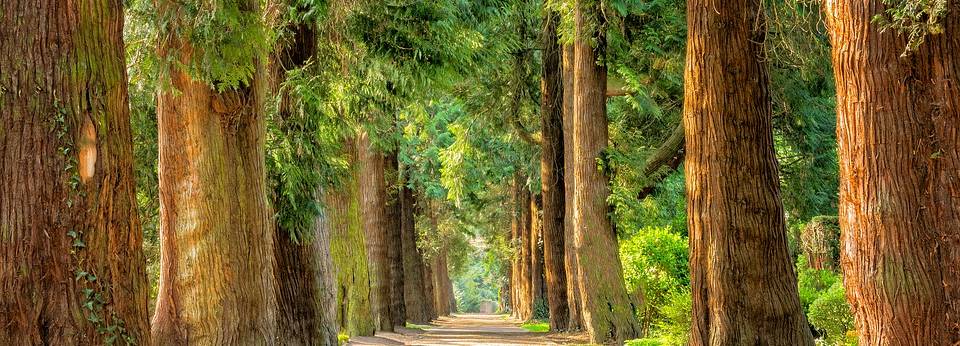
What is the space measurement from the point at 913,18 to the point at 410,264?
98.6 feet

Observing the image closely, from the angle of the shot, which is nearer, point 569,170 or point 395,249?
point 569,170

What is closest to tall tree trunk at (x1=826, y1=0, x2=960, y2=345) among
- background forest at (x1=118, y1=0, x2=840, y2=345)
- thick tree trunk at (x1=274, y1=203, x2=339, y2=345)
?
background forest at (x1=118, y1=0, x2=840, y2=345)

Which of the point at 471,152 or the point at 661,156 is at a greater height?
the point at 471,152

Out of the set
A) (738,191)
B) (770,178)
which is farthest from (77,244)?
(770,178)

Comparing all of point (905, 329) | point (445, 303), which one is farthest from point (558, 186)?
point (445, 303)

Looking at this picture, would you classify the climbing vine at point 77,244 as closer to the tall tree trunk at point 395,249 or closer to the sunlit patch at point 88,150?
the sunlit patch at point 88,150

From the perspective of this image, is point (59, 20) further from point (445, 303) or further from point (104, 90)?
point (445, 303)

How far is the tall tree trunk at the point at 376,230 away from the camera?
25734 millimetres

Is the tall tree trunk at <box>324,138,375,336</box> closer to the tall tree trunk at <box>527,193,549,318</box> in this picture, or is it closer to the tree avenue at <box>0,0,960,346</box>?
the tree avenue at <box>0,0,960,346</box>

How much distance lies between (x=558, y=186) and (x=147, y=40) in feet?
50.5

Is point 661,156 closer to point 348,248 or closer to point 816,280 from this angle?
point 816,280

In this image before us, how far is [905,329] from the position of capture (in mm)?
6691

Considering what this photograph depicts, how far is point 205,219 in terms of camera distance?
36.6 feet

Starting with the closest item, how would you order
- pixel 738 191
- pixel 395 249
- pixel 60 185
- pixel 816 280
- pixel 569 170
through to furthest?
pixel 60 185 < pixel 738 191 < pixel 816 280 < pixel 569 170 < pixel 395 249
